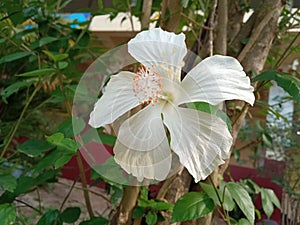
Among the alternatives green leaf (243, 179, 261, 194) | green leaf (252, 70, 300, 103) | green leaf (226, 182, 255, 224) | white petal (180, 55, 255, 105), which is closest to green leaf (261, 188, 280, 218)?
green leaf (243, 179, 261, 194)

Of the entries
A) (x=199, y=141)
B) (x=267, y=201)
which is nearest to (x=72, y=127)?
(x=199, y=141)

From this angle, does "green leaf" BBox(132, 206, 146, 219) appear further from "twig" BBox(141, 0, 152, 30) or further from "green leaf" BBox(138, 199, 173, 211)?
"twig" BBox(141, 0, 152, 30)

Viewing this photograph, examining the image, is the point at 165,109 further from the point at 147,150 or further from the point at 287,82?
the point at 287,82

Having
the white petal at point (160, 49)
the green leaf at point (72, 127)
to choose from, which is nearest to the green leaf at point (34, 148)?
the green leaf at point (72, 127)

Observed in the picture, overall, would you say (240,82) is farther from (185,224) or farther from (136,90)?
(185,224)

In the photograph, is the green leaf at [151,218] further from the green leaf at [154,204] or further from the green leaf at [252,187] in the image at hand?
the green leaf at [252,187]

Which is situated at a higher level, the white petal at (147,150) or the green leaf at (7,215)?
the white petal at (147,150)

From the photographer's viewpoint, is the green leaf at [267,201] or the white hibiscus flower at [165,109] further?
the green leaf at [267,201]

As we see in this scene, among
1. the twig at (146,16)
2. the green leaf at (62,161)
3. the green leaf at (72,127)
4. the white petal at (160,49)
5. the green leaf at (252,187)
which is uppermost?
the white petal at (160,49)
